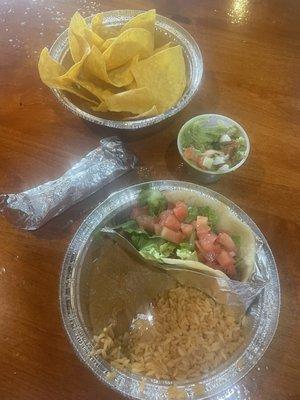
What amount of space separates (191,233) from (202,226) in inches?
1.4

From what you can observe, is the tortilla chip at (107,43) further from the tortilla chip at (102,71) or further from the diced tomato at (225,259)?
the diced tomato at (225,259)

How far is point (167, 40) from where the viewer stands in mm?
1593

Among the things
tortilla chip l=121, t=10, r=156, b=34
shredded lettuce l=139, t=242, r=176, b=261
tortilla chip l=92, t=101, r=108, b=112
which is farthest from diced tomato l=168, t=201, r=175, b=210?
tortilla chip l=121, t=10, r=156, b=34

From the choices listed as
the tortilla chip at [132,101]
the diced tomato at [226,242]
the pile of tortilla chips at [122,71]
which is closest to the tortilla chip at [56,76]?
the pile of tortilla chips at [122,71]

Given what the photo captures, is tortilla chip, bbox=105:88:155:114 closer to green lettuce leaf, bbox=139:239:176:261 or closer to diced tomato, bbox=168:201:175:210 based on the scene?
diced tomato, bbox=168:201:175:210

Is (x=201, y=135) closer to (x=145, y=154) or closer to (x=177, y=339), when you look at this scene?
(x=145, y=154)

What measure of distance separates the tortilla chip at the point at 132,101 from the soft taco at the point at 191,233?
278 mm

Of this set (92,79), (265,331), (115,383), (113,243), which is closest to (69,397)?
(115,383)

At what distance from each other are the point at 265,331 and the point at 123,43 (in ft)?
3.08

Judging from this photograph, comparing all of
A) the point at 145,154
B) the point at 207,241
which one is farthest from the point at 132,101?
the point at 207,241

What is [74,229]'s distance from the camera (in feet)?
4.31

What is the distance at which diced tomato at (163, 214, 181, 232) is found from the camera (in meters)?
1.22

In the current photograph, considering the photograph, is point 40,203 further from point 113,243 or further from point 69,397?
point 69,397

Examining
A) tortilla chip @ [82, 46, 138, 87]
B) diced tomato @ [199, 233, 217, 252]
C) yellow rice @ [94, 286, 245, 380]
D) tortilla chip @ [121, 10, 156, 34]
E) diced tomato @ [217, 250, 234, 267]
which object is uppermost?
tortilla chip @ [121, 10, 156, 34]
